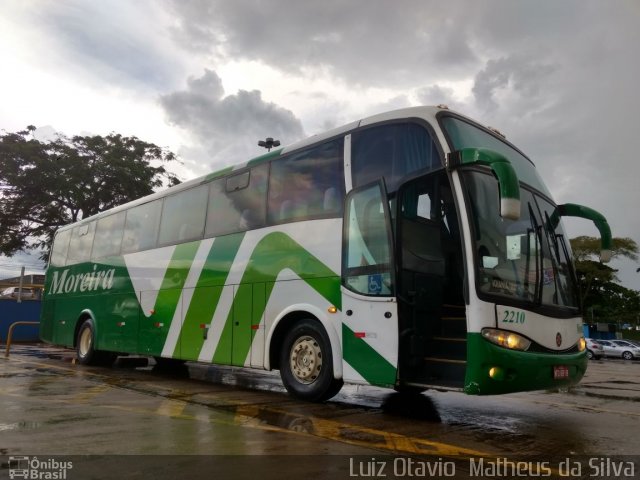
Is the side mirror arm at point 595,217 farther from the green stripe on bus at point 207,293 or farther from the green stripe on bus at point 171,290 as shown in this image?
the green stripe on bus at point 171,290

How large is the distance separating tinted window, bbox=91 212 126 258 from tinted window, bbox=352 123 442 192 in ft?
23.5

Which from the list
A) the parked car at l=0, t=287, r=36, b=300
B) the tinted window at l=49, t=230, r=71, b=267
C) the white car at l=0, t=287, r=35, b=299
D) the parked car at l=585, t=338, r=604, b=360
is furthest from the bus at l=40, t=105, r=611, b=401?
the parked car at l=585, t=338, r=604, b=360

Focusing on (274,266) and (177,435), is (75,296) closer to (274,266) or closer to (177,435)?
(274,266)

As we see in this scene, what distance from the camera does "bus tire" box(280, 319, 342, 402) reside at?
673 cm

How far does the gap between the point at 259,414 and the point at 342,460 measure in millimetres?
2181

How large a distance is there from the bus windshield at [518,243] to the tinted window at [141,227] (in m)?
6.72

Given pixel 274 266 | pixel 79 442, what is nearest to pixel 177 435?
pixel 79 442

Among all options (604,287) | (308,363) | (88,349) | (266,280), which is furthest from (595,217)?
(604,287)

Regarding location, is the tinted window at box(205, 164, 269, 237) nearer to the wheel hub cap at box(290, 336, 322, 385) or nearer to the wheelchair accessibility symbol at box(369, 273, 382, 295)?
the wheel hub cap at box(290, 336, 322, 385)

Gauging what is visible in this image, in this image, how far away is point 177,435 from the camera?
192 inches

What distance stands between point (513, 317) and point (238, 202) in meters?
4.80

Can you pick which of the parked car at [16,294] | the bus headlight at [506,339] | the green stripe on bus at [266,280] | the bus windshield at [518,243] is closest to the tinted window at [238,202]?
the green stripe on bus at [266,280]

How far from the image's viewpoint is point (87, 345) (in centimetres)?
1277

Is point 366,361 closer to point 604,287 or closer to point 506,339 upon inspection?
point 506,339
